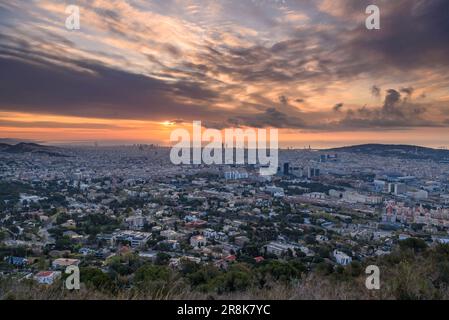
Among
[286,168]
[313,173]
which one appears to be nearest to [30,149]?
[286,168]

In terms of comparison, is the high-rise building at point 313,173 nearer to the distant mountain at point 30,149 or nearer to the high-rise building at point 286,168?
the high-rise building at point 286,168

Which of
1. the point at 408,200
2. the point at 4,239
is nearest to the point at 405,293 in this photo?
the point at 4,239

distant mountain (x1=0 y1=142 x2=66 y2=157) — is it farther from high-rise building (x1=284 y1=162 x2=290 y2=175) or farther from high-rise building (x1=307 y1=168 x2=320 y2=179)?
high-rise building (x1=307 y1=168 x2=320 y2=179)

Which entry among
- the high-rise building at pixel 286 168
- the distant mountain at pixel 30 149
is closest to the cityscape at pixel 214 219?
the high-rise building at pixel 286 168

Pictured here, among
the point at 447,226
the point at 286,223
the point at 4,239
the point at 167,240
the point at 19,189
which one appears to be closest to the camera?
the point at 4,239

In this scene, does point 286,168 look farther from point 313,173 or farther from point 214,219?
point 214,219
